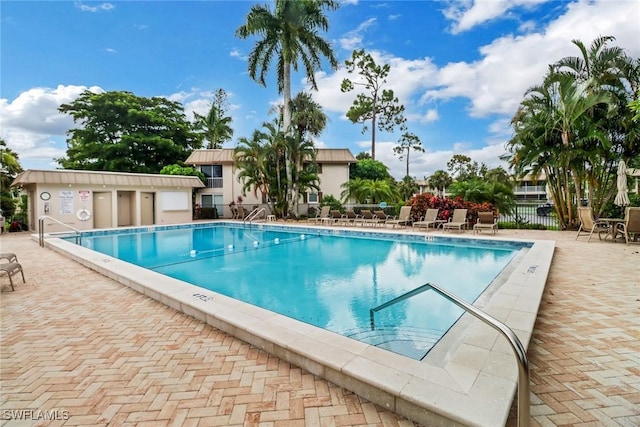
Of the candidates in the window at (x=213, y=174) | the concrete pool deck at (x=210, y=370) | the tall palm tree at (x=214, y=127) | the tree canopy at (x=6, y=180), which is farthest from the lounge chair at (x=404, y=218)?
the tall palm tree at (x=214, y=127)

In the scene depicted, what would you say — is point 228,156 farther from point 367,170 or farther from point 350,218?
point 367,170

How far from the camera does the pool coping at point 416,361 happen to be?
6.86 feet

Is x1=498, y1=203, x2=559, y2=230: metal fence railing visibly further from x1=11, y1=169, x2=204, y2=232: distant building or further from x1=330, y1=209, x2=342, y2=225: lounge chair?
x1=11, y1=169, x2=204, y2=232: distant building

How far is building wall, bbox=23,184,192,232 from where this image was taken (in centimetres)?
1526

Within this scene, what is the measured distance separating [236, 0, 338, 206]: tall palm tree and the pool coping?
50.9 feet

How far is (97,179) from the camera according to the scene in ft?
54.0

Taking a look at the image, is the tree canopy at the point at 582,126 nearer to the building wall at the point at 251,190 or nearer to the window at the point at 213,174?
the building wall at the point at 251,190

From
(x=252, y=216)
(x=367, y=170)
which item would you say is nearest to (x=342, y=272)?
(x=252, y=216)

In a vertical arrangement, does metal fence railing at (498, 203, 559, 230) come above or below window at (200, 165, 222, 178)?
below

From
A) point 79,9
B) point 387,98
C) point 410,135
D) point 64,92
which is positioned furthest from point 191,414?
point 410,135

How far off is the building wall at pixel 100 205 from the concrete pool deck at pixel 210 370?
13.6 meters

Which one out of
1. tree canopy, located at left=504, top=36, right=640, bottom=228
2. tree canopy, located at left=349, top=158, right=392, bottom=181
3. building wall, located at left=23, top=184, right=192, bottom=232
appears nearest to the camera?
tree canopy, located at left=504, top=36, right=640, bottom=228

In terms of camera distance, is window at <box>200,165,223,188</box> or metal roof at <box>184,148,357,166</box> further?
window at <box>200,165,223,188</box>

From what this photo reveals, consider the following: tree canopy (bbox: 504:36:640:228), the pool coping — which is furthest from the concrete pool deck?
tree canopy (bbox: 504:36:640:228)
